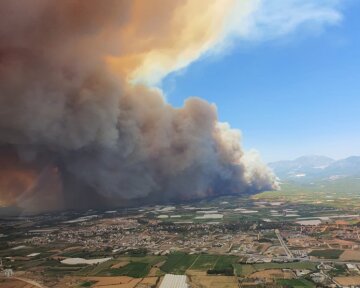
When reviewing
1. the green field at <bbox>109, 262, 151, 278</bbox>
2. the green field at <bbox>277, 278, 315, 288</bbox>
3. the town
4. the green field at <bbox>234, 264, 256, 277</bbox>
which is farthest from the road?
the green field at <bbox>109, 262, 151, 278</bbox>

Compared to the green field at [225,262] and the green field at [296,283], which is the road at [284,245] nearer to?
the green field at [225,262]

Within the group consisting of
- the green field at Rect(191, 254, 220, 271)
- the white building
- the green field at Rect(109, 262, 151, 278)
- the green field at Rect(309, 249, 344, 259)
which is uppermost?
the green field at Rect(109, 262, 151, 278)

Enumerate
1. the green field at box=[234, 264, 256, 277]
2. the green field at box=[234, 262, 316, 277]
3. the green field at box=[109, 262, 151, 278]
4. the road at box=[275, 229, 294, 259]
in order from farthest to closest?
the road at box=[275, 229, 294, 259] < the green field at box=[109, 262, 151, 278] < the green field at box=[234, 262, 316, 277] < the green field at box=[234, 264, 256, 277]

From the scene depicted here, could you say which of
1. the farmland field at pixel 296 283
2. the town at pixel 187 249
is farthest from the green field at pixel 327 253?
the farmland field at pixel 296 283

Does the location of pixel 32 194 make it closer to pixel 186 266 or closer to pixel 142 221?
pixel 142 221

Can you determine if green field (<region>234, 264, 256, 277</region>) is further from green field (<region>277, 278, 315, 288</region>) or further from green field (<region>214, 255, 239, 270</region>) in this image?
green field (<region>277, 278, 315, 288</region>)

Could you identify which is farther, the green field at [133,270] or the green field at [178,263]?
the green field at [178,263]

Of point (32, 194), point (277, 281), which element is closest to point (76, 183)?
point (32, 194)

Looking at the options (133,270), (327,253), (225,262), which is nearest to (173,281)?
(133,270)
